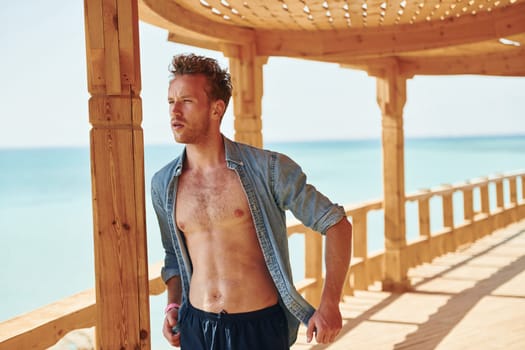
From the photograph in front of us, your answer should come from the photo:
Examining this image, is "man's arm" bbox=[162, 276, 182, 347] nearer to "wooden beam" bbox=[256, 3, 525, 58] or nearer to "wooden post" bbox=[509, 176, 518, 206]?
"wooden beam" bbox=[256, 3, 525, 58]

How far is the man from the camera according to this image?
2.26 m

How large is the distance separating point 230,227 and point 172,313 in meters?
0.43

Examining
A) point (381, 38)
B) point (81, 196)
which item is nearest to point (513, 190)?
point (381, 38)

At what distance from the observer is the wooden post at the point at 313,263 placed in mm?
6227

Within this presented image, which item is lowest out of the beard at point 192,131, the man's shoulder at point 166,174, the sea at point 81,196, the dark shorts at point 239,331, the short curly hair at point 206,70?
the sea at point 81,196

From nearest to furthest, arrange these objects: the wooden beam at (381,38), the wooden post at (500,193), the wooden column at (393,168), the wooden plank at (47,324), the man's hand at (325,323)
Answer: the man's hand at (325,323) → the wooden plank at (47,324) → the wooden beam at (381,38) → the wooden column at (393,168) → the wooden post at (500,193)

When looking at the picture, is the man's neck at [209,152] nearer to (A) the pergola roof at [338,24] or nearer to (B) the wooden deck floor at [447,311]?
(A) the pergola roof at [338,24]

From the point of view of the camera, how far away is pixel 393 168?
7191 millimetres

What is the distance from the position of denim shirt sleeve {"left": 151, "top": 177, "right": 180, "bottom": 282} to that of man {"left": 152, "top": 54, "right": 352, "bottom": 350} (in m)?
0.01

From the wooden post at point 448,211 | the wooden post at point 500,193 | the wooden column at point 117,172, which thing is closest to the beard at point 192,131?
the wooden column at point 117,172

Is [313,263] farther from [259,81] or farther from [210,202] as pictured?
[210,202]

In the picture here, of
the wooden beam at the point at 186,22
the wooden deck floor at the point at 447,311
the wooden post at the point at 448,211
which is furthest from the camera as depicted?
the wooden post at the point at 448,211

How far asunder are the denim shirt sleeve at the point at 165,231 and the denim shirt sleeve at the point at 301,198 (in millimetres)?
476

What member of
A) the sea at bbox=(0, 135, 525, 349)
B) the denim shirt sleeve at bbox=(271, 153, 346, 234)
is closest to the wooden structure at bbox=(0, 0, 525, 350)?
the denim shirt sleeve at bbox=(271, 153, 346, 234)
